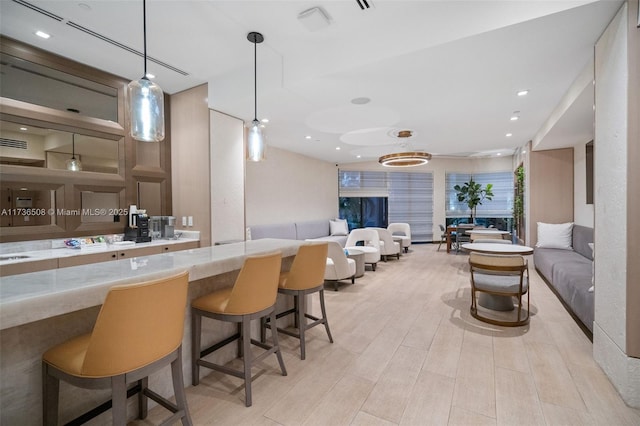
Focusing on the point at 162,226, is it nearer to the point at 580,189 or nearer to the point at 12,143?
the point at 12,143

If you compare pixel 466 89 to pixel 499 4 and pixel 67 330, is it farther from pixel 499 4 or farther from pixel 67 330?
pixel 67 330

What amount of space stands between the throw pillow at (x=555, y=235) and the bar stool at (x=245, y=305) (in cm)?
560

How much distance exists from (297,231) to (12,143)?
16.6 feet

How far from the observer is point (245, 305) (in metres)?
1.91

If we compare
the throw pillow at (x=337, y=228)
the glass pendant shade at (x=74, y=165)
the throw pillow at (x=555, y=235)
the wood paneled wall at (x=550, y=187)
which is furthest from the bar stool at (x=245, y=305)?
the throw pillow at (x=337, y=228)

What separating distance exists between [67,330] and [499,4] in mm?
3669

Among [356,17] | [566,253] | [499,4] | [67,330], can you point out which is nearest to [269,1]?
[356,17]

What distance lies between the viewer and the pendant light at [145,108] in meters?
1.99

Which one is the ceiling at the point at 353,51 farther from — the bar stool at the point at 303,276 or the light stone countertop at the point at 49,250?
Answer: the light stone countertop at the point at 49,250

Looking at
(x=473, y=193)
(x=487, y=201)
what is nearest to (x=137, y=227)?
(x=473, y=193)

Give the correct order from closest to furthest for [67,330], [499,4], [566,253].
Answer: [67,330]
[499,4]
[566,253]

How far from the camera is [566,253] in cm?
479

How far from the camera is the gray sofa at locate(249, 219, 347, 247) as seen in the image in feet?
19.4

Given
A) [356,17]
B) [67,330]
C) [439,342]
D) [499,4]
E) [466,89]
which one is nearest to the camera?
[67,330]
